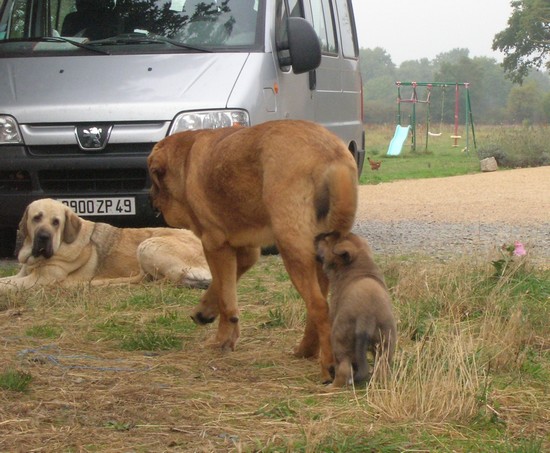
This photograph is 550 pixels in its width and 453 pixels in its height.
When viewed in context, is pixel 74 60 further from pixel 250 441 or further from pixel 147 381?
pixel 250 441

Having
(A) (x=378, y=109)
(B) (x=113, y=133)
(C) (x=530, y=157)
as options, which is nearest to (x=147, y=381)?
(B) (x=113, y=133)

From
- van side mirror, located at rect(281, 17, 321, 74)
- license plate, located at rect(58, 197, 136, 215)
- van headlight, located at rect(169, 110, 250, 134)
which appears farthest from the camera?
van side mirror, located at rect(281, 17, 321, 74)

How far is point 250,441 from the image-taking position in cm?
432

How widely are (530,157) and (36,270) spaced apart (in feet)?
57.2

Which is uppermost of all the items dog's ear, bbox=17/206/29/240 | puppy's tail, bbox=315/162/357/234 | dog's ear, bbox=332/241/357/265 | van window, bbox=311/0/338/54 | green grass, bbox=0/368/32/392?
van window, bbox=311/0/338/54

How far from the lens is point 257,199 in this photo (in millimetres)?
5625

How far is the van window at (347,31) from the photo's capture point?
12191 millimetres

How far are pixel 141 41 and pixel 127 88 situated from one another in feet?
1.82

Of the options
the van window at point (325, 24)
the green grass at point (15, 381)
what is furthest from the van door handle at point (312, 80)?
the green grass at point (15, 381)

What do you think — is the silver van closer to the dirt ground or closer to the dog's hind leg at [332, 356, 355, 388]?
the dog's hind leg at [332, 356, 355, 388]

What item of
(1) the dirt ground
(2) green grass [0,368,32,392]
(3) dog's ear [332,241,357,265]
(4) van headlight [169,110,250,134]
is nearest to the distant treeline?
(1) the dirt ground

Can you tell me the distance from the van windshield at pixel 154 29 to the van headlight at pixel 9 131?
70 cm

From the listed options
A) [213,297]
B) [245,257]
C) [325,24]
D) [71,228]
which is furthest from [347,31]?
[213,297]

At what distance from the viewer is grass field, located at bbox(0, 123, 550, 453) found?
4371 mm
